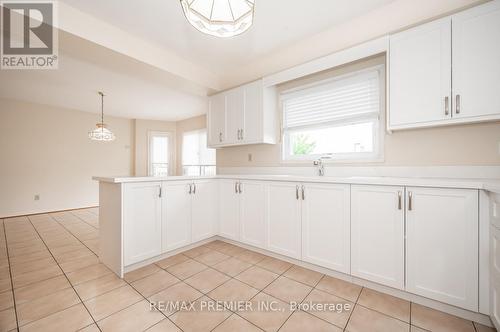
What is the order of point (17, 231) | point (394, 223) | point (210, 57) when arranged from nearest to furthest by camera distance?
point (394, 223), point (210, 57), point (17, 231)

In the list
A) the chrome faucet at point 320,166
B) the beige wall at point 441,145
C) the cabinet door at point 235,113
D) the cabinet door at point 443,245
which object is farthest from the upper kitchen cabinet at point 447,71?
the cabinet door at point 235,113

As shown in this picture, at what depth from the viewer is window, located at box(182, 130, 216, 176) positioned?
6.34 meters

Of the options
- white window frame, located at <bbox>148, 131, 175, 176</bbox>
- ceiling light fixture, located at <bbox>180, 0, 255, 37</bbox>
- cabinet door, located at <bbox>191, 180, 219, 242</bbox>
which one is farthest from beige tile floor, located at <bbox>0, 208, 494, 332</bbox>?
white window frame, located at <bbox>148, 131, 175, 176</bbox>

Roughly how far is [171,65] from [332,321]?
131 inches

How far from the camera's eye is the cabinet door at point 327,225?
1.97 metres

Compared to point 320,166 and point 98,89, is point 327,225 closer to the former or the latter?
point 320,166

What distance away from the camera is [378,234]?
5.91 ft

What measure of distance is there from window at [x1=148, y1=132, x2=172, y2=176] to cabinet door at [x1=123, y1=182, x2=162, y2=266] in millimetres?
4712

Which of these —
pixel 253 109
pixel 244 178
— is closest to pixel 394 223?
pixel 244 178

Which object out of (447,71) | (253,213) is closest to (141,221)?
(253,213)

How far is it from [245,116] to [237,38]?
1.02m

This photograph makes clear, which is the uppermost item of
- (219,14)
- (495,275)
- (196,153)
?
(219,14)

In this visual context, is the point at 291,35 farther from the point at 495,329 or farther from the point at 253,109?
the point at 495,329

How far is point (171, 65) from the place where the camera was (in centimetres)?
289
